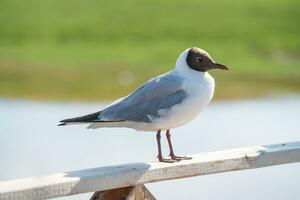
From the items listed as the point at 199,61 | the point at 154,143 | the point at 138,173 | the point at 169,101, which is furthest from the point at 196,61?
the point at 154,143

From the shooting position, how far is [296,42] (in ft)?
82.9

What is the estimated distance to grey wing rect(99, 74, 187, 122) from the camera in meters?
3.86

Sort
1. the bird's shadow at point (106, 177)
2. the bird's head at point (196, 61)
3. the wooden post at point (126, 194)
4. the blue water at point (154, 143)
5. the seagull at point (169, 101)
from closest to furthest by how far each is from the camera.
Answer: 1. the bird's shadow at point (106, 177)
2. the wooden post at point (126, 194)
3. the seagull at point (169, 101)
4. the bird's head at point (196, 61)
5. the blue water at point (154, 143)

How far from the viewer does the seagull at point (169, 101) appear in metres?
3.84

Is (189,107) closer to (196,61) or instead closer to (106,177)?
(196,61)

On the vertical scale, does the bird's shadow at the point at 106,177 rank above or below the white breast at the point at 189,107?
below

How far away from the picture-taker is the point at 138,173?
10.3 ft

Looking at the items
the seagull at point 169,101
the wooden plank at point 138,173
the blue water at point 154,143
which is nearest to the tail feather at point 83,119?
the seagull at point 169,101

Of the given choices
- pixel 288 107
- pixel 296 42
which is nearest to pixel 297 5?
pixel 296 42

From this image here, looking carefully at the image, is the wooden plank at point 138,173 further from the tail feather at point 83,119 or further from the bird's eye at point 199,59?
the bird's eye at point 199,59

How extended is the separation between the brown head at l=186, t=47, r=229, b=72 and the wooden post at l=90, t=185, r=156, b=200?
94 centimetres

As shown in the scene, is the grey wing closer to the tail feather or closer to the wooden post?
the tail feather

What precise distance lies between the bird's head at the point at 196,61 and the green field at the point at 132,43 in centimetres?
1133

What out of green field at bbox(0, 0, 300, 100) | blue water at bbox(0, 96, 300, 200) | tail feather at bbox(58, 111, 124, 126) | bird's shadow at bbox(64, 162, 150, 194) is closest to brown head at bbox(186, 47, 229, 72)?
tail feather at bbox(58, 111, 124, 126)
